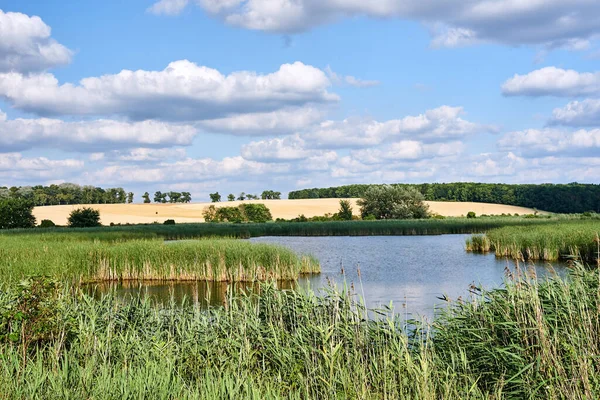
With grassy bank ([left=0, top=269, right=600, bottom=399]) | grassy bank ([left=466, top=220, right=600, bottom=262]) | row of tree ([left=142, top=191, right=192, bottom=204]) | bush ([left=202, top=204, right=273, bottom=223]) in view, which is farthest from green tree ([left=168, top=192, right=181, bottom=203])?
grassy bank ([left=0, top=269, right=600, bottom=399])

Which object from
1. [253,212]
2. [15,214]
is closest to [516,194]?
[253,212]

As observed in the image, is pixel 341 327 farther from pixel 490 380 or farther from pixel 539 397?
pixel 539 397

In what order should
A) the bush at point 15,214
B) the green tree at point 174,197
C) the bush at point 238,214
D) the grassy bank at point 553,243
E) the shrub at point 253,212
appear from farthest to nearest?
the green tree at point 174,197
the shrub at point 253,212
the bush at point 238,214
the bush at point 15,214
the grassy bank at point 553,243

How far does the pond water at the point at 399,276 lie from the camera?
16.3 m

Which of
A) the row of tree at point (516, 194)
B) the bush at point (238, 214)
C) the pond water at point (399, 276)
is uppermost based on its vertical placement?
the row of tree at point (516, 194)

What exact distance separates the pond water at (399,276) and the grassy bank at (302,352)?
1.74 metres

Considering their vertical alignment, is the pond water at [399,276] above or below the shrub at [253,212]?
below

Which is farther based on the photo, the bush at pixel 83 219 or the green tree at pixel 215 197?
the green tree at pixel 215 197

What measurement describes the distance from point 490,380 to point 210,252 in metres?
16.4

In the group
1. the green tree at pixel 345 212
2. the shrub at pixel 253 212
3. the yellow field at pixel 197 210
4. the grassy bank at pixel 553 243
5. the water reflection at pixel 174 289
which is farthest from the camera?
the yellow field at pixel 197 210

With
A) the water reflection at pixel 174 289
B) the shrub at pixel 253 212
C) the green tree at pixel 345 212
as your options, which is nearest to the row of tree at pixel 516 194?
the green tree at pixel 345 212

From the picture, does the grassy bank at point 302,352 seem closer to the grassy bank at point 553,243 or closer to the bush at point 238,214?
the grassy bank at point 553,243

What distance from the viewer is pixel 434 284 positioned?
1994cm

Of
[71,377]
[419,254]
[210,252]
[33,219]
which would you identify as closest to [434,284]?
[210,252]
